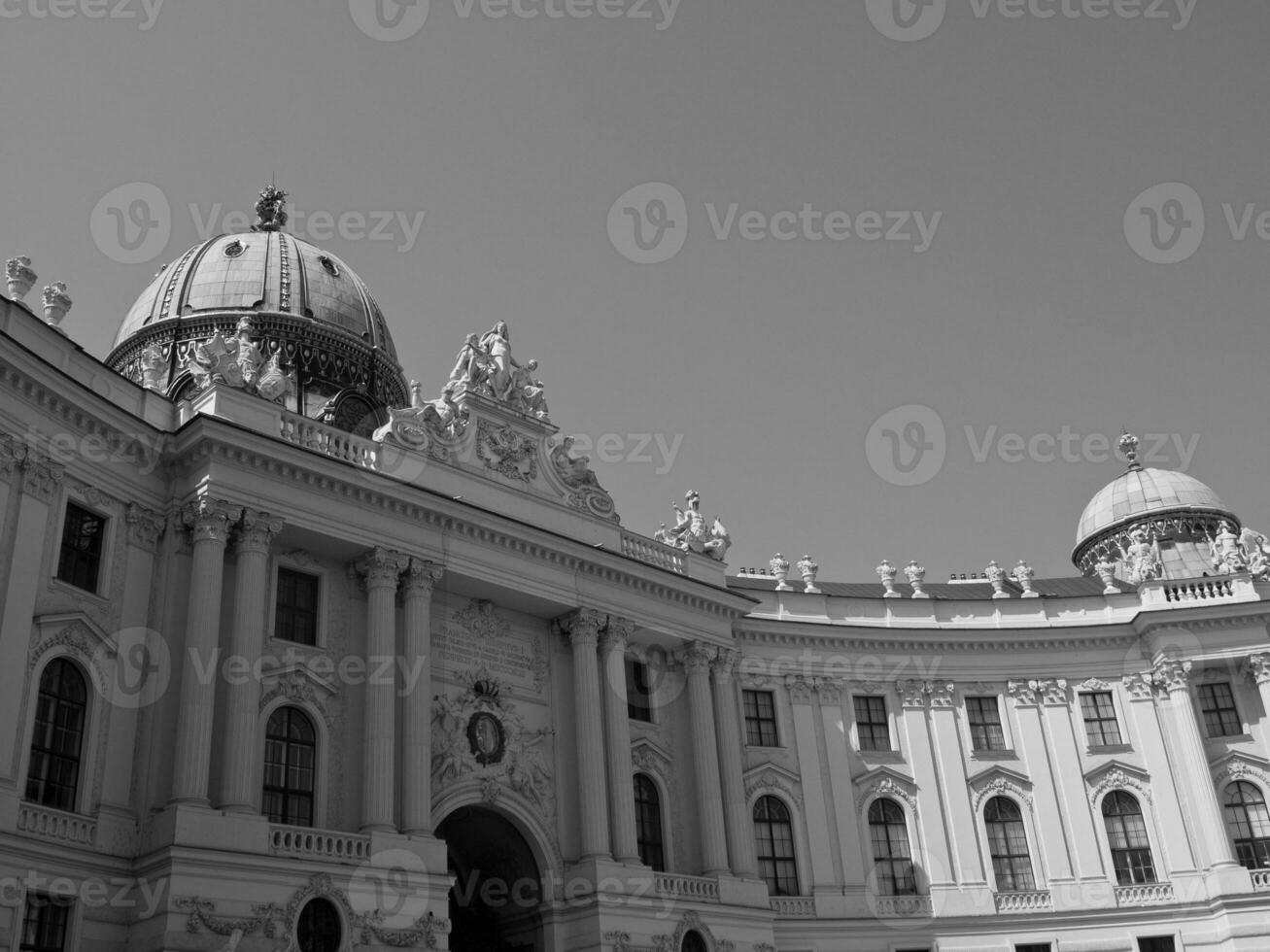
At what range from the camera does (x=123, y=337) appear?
4241 centimetres

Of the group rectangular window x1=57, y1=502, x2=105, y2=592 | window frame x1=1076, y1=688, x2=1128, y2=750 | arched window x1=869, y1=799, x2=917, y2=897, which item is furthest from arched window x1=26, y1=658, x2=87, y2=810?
window frame x1=1076, y1=688, x2=1128, y2=750

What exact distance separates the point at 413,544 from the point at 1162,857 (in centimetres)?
2504

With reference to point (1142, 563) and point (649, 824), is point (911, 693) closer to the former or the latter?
point (1142, 563)

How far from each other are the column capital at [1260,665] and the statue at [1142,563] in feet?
13.5

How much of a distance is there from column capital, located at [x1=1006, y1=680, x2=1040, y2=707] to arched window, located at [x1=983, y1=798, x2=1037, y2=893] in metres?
3.32

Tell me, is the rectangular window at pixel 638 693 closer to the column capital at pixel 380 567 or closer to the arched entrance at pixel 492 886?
the arched entrance at pixel 492 886

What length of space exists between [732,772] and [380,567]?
39.7 feet

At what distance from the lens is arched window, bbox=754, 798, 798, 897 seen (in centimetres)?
3766

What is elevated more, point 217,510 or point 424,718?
point 217,510

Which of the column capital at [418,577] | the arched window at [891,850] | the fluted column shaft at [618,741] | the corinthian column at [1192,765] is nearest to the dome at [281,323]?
the column capital at [418,577]

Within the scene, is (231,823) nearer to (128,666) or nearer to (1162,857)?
(128,666)

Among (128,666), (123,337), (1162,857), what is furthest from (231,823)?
(1162,857)

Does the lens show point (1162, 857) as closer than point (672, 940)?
No
